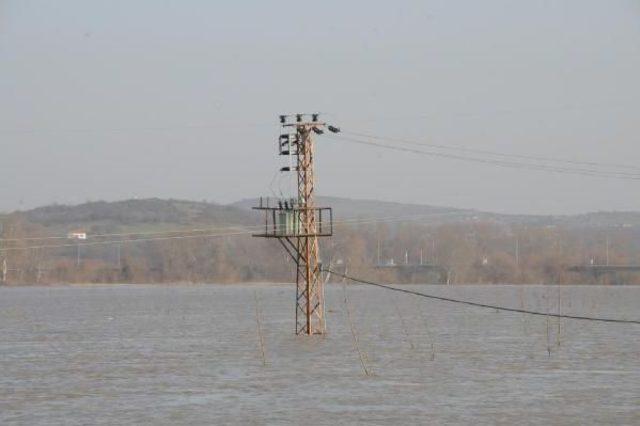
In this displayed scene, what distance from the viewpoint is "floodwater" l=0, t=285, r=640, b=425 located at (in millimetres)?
36312

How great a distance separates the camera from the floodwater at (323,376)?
3631 centimetres

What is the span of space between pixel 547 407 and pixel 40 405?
47.0 feet

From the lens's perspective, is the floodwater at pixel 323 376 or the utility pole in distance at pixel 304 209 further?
the utility pole in distance at pixel 304 209

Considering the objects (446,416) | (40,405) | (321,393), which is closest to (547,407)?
(446,416)

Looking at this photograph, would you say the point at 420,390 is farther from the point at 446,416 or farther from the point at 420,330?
the point at 420,330

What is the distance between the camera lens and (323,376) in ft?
153

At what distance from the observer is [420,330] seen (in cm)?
7844

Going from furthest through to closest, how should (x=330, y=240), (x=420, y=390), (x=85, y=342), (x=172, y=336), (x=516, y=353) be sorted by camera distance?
(x=330, y=240), (x=172, y=336), (x=85, y=342), (x=516, y=353), (x=420, y=390)

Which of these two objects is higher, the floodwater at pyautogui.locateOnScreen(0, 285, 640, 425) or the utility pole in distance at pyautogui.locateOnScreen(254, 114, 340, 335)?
the utility pole in distance at pyautogui.locateOnScreen(254, 114, 340, 335)

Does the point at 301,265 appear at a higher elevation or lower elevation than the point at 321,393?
higher

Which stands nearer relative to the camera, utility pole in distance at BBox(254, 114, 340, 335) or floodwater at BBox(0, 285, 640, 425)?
floodwater at BBox(0, 285, 640, 425)

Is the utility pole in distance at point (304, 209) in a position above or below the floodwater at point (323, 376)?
above

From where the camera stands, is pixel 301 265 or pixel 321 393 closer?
pixel 321 393

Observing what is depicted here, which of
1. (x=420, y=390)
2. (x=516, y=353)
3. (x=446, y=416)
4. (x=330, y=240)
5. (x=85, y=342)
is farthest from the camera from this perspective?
(x=330, y=240)
